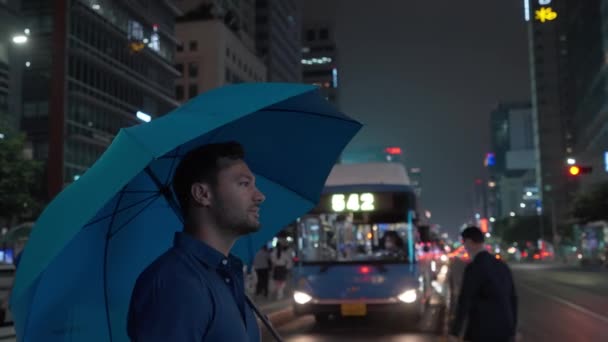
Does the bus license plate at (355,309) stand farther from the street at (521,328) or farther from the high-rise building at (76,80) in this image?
the high-rise building at (76,80)

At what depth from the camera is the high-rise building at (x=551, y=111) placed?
129250 millimetres

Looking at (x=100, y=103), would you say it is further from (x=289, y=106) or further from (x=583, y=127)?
(x=583, y=127)

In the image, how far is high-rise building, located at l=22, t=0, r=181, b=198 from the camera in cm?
4728

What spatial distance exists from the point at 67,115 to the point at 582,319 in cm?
3930

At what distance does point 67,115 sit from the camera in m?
48.3

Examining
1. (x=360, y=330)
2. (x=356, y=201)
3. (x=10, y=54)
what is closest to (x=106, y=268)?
(x=356, y=201)

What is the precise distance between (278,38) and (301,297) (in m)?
117

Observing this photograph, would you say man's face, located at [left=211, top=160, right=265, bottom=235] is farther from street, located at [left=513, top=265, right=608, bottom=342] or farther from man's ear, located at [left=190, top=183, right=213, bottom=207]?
street, located at [left=513, top=265, right=608, bottom=342]

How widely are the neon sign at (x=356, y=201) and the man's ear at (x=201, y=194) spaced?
12023 mm

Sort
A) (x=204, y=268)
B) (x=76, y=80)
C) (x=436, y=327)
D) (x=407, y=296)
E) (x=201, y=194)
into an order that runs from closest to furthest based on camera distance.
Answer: (x=204, y=268) → (x=201, y=194) → (x=407, y=296) → (x=436, y=327) → (x=76, y=80)

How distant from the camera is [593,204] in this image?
5928 centimetres

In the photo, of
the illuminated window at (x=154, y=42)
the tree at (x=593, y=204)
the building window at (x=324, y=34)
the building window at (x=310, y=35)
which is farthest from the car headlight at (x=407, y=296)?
the building window at (x=310, y=35)

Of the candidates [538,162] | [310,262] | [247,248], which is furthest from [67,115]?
[538,162]

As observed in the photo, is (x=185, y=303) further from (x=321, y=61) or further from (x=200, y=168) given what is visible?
(x=321, y=61)
